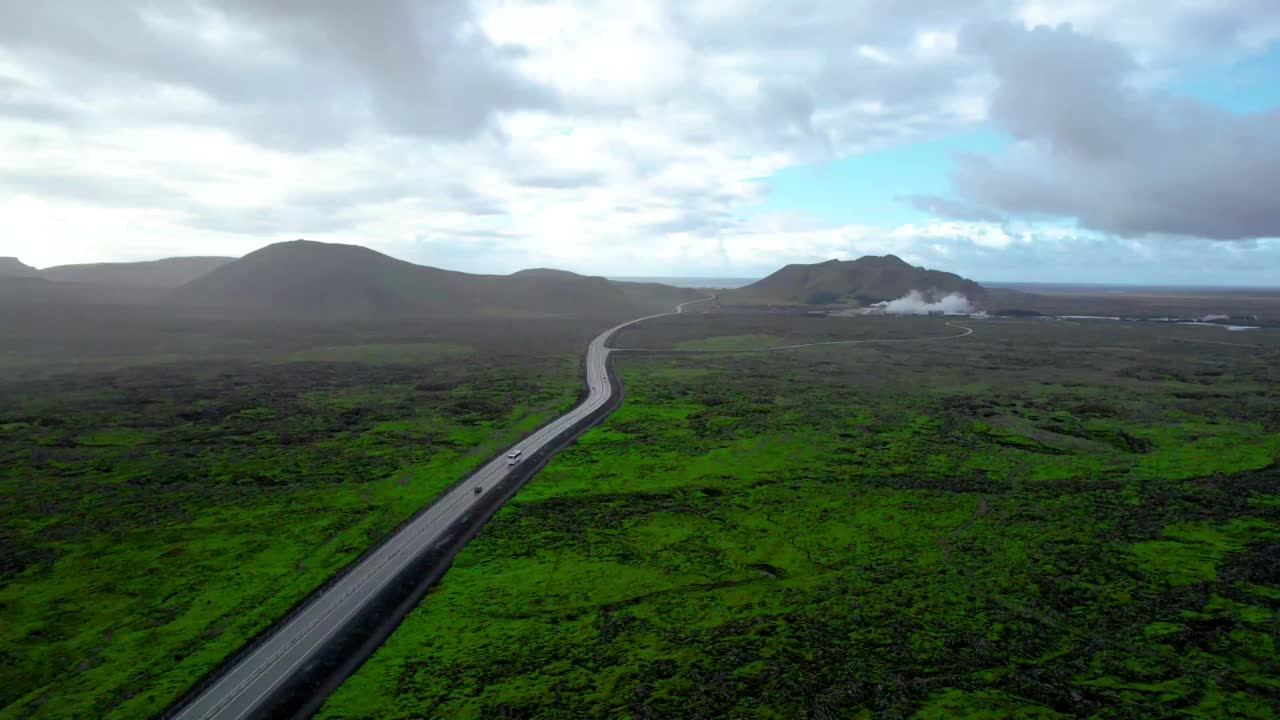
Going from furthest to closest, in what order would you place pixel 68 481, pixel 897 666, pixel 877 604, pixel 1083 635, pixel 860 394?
1. pixel 860 394
2. pixel 68 481
3. pixel 877 604
4. pixel 1083 635
5. pixel 897 666

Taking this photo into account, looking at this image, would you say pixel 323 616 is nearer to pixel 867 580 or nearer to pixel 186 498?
pixel 186 498

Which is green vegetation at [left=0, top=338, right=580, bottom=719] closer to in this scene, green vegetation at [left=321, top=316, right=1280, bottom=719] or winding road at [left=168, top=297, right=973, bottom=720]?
winding road at [left=168, top=297, right=973, bottom=720]

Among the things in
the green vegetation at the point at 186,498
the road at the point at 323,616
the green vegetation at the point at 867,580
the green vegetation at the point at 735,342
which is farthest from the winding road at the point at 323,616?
the green vegetation at the point at 735,342

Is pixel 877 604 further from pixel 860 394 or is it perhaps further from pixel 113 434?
pixel 113 434

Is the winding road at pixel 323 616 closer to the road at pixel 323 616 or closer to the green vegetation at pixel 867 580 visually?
the road at pixel 323 616

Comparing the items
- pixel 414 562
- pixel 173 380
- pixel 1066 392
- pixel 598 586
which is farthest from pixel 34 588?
pixel 1066 392

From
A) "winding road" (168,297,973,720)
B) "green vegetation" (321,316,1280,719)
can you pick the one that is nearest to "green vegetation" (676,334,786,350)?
"green vegetation" (321,316,1280,719)
